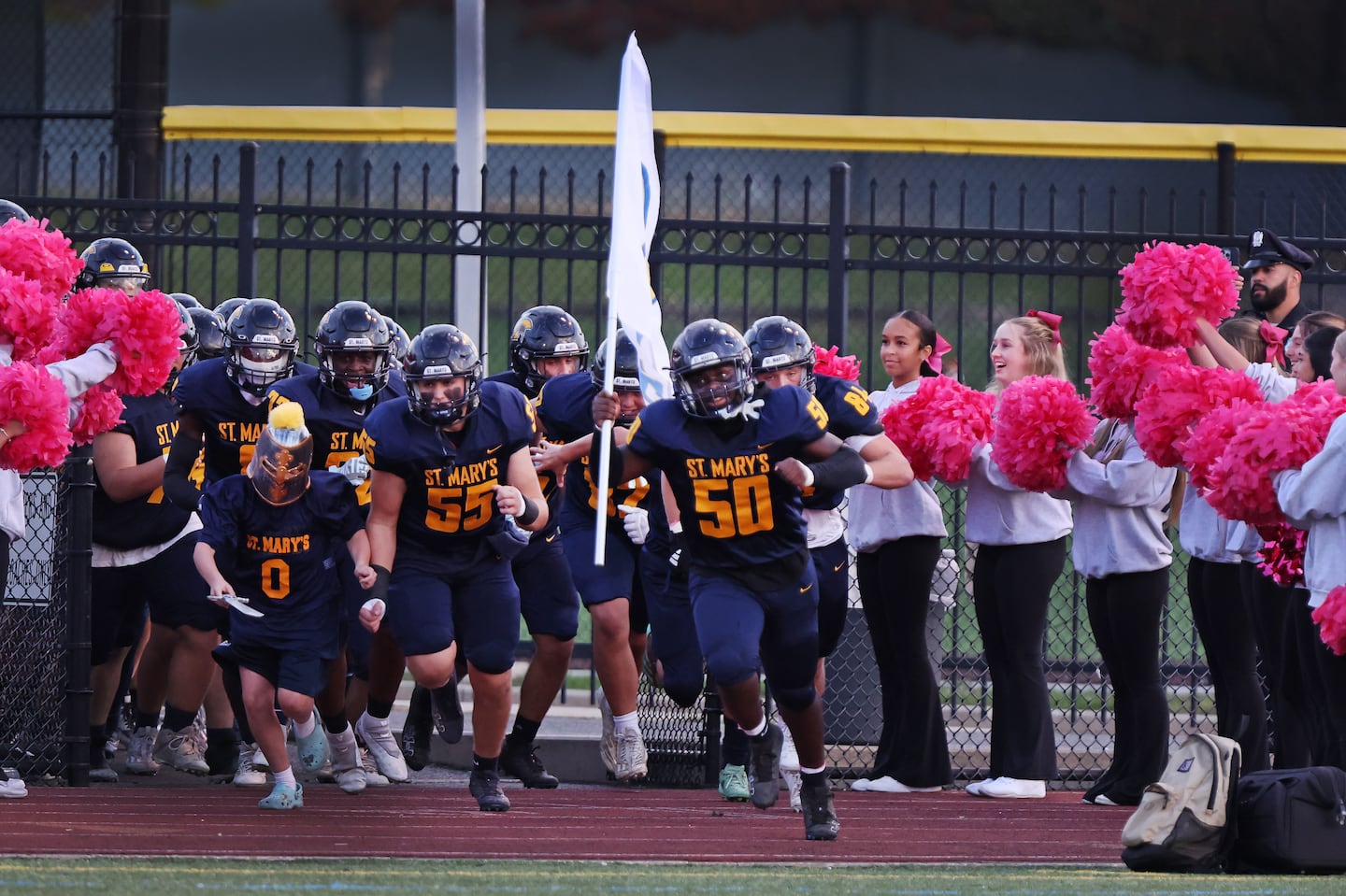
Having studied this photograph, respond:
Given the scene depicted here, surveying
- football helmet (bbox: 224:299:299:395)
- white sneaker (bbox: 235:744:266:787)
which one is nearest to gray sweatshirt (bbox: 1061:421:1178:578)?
football helmet (bbox: 224:299:299:395)

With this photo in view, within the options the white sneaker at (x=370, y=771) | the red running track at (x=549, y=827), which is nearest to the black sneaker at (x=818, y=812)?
the red running track at (x=549, y=827)

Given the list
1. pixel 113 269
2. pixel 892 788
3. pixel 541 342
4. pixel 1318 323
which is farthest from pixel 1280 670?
pixel 113 269

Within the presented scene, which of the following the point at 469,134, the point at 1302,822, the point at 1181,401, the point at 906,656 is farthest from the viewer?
the point at 469,134

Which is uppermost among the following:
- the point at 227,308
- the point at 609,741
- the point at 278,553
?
the point at 227,308

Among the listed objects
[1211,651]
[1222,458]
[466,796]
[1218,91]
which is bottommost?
[466,796]

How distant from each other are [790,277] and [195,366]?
999cm

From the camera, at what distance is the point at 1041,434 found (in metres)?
7.47

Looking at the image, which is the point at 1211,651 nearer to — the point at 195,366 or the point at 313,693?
the point at 313,693

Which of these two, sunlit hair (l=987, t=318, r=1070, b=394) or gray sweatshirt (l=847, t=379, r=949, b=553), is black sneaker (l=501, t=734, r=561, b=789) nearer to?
gray sweatshirt (l=847, t=379, r=949, b=553)

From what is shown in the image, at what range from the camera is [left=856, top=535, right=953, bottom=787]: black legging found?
790 centimetres

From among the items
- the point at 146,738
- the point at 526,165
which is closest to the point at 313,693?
the point at 146,738

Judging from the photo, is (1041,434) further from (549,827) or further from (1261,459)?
(549,827)

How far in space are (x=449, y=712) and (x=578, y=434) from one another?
48.1 inches

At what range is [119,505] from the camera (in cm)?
798
